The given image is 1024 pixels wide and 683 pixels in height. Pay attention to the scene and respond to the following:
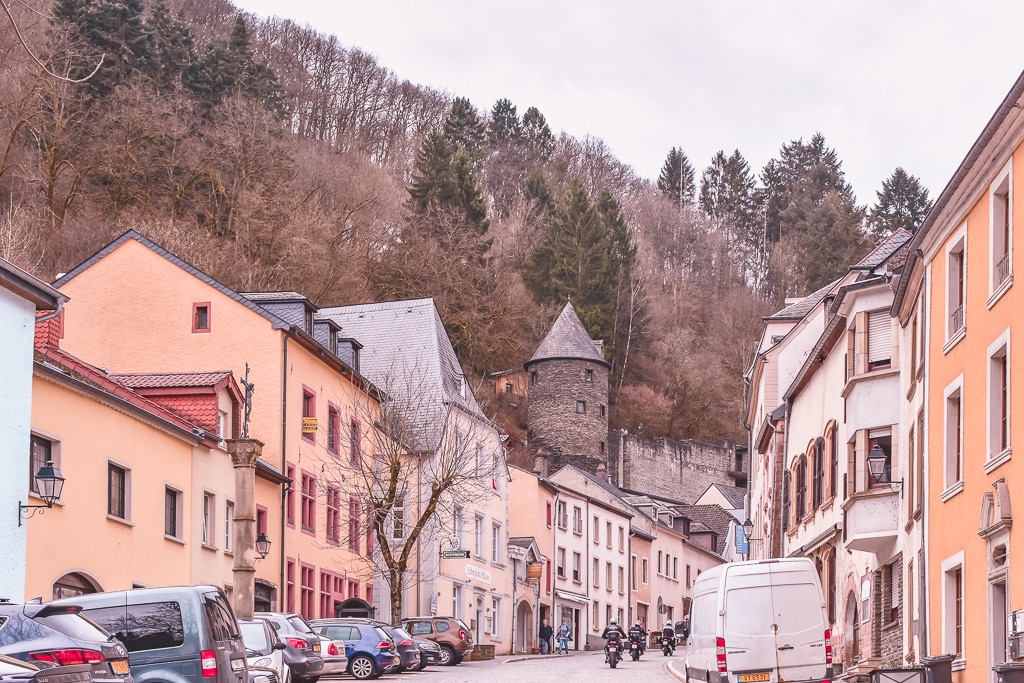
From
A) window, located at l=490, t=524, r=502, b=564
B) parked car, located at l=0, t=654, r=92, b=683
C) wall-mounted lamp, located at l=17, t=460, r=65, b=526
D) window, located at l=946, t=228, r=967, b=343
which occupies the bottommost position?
parked car, located at l=0, t=654, r=92, b=683

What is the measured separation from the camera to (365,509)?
4462 centimetres

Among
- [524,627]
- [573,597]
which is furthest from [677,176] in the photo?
[524,627]

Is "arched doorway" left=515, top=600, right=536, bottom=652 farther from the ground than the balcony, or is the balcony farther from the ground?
the balcony

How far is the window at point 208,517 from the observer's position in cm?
3344

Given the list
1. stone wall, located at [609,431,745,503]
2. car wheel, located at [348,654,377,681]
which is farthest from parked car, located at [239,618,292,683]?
stone wall, located at [609,431,745,503]

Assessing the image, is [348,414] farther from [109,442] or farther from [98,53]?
[98,53]

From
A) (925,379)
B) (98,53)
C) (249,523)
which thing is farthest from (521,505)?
(925,379)

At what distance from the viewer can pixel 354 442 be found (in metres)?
46.5

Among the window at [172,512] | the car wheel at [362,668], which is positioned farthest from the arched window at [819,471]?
the window at [172,512]

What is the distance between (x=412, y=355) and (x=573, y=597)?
75.1 feet

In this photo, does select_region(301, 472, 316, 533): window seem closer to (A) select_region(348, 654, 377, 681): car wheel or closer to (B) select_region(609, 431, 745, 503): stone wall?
(A) select_region(348, 654, 377, 681): car wheel

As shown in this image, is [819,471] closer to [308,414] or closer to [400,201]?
[308,414]

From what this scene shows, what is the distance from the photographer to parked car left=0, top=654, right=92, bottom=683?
11.0 meters

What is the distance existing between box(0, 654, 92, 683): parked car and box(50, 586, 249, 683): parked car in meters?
3.29
